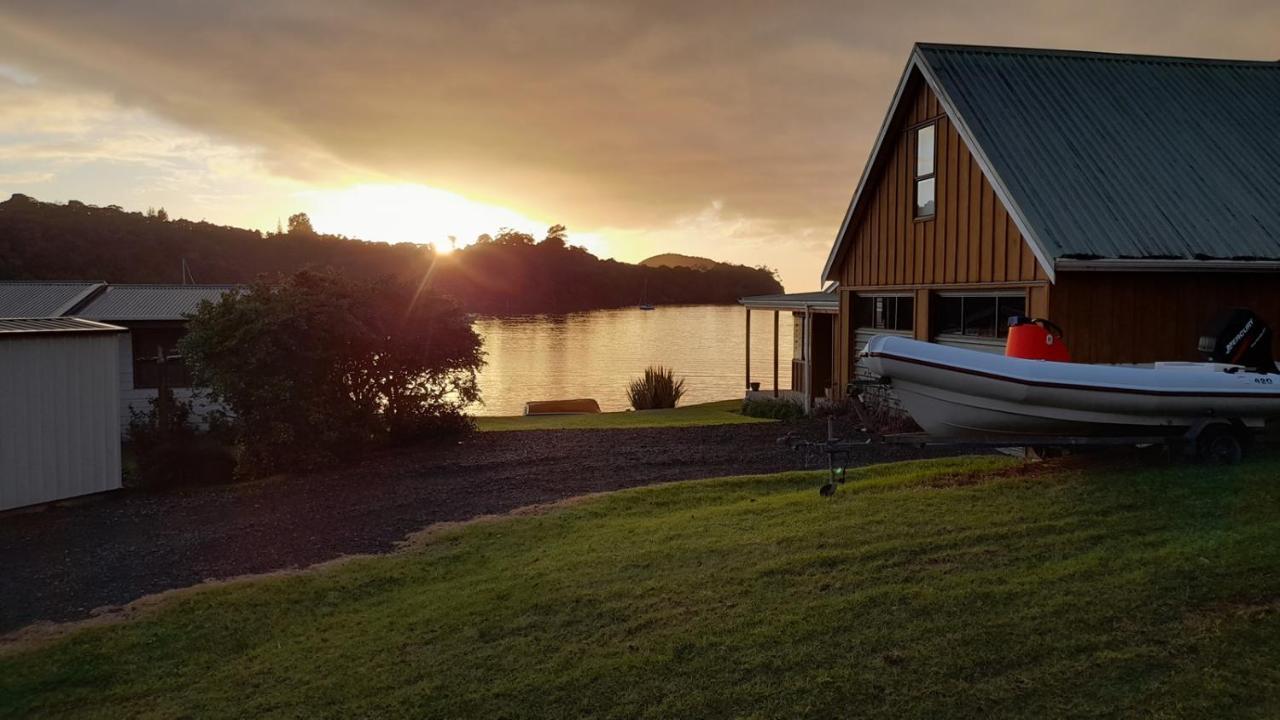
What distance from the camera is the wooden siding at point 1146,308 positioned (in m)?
11.1

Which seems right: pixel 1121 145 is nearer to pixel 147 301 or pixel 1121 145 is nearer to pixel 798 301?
pixel 798 301

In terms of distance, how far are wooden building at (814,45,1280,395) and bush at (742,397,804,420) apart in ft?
16.2

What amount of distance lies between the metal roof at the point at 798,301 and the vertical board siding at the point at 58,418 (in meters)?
14.4

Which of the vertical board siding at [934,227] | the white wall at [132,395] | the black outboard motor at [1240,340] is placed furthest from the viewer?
the white wall at [132,395]

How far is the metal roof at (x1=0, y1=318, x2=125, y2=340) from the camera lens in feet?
41.8

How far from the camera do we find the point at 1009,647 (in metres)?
5.18

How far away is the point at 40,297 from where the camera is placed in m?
23.1

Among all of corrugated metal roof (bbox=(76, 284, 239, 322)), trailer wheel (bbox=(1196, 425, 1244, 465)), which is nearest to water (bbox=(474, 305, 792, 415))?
corrugated metal roof (bbox=(76, 284, 239, 322))

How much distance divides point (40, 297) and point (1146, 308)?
83.2 feet

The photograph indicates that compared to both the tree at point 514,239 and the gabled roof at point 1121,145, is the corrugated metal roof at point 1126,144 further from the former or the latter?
the tree at point 514,239

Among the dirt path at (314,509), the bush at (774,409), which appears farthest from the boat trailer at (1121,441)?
the bush at (774,409)

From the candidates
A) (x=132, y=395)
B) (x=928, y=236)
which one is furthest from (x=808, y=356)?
(x=132, y=395)

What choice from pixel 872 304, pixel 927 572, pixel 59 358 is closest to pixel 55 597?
pixel 59 358

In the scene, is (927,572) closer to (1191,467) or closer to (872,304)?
(1191,467)
